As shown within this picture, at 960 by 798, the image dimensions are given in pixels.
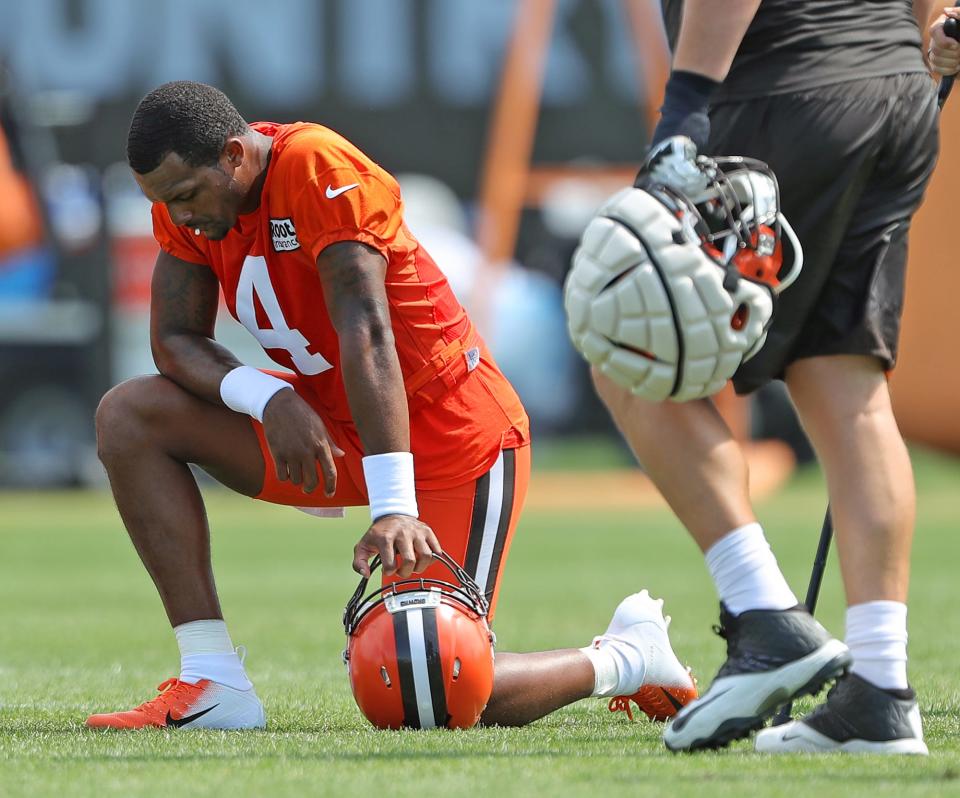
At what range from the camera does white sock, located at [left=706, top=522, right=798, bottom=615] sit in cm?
315

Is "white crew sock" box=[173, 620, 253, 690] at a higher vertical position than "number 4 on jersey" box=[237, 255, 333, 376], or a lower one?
lower

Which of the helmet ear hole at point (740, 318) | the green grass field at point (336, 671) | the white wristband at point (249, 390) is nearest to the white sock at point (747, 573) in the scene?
the green grass field at point (336, 671)

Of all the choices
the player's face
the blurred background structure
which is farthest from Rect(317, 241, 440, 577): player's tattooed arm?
the blurred background structure

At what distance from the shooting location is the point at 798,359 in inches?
128

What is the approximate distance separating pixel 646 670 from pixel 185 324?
54.5 inches

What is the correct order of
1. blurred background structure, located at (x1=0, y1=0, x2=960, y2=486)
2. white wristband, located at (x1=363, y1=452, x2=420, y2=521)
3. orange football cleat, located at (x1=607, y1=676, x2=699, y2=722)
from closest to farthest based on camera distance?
white wristband, located at (x1=363, y1=452, x2=420, y2=521), orange football cleat, located at (x1=607, y1=676, x2=699, y2=722), blurred background structure, located at (x1=0, y1=0, x2=960, y2=486)

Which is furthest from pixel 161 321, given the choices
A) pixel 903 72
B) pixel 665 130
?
pixel 903 72

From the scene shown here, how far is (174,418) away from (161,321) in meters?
0.29

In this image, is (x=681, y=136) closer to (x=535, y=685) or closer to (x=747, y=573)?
(x=747, y=573)

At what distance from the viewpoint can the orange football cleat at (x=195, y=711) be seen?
12.1 ft

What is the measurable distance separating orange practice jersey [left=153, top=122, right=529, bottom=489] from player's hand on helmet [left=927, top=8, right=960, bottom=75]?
1.24m

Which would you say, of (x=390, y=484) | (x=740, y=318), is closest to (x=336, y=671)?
(x=390, y=484)

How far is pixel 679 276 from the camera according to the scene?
2.98 m

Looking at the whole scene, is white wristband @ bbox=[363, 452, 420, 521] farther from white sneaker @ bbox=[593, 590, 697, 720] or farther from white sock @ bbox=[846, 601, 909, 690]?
white sock @ bbox=[846, 601, 909, 690]
